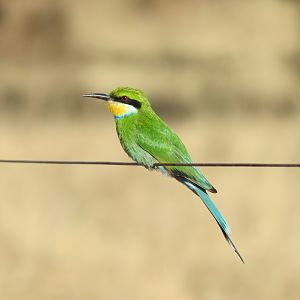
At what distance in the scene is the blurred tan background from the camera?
31.2 feet

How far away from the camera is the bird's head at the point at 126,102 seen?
13.9 ft

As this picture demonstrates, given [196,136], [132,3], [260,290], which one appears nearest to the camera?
[260,290]

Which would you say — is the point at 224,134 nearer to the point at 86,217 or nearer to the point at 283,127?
the point at 283,127

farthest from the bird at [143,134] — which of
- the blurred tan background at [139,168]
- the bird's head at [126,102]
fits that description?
the blurred tan background at [139,168]

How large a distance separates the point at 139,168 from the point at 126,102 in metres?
5.73

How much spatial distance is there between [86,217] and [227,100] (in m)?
1.55

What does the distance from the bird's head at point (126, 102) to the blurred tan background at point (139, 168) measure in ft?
16.0

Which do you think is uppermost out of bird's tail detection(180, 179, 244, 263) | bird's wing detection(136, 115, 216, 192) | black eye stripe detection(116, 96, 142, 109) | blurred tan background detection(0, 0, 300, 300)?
black eye stripe detection(116, 96, 142, 109)

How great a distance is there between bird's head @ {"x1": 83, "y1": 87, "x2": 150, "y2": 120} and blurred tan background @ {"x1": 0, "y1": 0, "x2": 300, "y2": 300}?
487 cm

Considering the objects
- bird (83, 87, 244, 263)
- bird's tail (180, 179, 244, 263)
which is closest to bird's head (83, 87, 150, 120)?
bird (83, 87, 244, 263)

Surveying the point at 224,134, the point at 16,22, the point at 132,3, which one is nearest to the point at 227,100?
the point at 224,134

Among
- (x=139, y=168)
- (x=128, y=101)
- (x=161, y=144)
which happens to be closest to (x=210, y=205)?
(x=161, y=144)

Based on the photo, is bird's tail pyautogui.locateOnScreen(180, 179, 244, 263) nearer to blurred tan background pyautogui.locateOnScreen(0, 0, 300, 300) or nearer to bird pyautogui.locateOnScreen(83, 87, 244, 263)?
bird pyautogui.locateOnScreen(83, 87, 244, 263)

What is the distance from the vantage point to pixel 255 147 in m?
10.2
